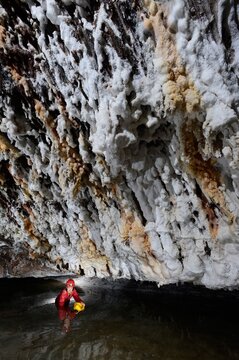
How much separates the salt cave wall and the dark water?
766mm

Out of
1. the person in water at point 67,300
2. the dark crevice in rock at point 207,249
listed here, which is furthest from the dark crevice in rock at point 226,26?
the person in water at point 67,300

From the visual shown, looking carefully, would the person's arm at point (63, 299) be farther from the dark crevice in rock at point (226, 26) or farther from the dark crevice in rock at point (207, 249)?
the dark crevice in rock at point (226, 26)

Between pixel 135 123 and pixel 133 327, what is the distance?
3.65m

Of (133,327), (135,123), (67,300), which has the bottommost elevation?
(133,327)

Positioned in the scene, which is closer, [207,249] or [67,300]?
[207,249]

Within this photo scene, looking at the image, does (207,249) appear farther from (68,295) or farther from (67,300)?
(67,300)

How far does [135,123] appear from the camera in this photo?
4172 mm

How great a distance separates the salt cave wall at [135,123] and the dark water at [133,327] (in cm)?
77

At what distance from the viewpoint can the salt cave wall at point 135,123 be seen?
3.27 meters

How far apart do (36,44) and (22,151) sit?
2.45 metres

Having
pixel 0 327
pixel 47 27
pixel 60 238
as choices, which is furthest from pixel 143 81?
pixel 60 238

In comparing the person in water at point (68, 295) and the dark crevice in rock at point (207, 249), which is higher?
the dark crevice in rock at point (207, 249)

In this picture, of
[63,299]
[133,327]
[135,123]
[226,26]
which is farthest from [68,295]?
[226,26]

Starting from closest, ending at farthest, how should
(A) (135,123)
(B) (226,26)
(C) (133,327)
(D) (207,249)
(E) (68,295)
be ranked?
(B) (226,26)
(A) (135,123)
(D) (207,249)
(C) (133,327)
(E) (68,295)
